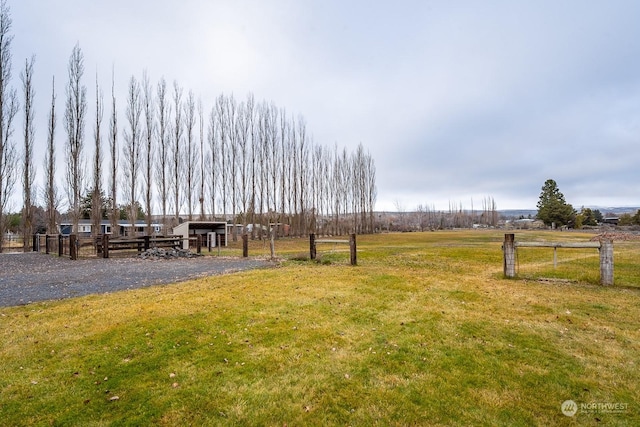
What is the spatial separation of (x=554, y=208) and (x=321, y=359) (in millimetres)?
74460

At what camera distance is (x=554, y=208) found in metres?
61.8

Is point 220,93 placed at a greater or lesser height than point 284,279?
greater

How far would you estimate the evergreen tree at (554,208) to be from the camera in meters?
61.6

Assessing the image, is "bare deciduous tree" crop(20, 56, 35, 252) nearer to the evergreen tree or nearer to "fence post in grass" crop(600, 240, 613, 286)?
"fence post in grass" crop(600, 240, 613, 286)

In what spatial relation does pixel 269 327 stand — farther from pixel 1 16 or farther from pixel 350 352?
pixel 1 16

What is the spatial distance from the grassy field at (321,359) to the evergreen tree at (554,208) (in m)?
68.3

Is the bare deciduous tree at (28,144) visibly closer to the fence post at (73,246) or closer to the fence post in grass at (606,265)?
the fence post at (73,246)

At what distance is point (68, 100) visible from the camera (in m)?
24.1

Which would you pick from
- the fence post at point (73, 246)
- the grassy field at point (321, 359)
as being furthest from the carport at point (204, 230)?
the grassy field at point (321, 359)

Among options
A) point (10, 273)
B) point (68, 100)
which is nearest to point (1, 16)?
point (68, 100)

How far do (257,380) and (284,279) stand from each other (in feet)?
17.1

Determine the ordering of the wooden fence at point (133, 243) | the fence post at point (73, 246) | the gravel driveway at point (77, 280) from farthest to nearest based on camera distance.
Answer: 1. the wooden fence at point (133, 243)
2. the fence post at point (73, 246)
3. the gravel driveway at point (77, 280)

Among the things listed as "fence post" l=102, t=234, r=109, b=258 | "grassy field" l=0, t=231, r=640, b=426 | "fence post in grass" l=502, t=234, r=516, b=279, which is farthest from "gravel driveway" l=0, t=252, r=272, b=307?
"fence post in grass" l=502, t=234, r=516, b=279

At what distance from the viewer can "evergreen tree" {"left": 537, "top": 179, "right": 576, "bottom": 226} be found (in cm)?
6156
